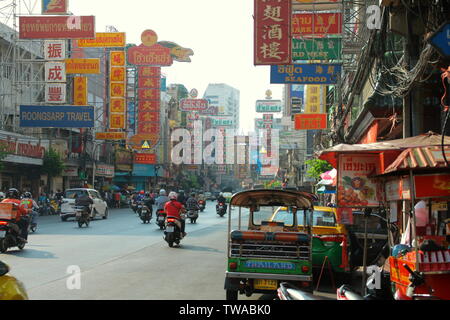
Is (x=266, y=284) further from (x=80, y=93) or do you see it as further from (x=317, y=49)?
(x=80, y=93)

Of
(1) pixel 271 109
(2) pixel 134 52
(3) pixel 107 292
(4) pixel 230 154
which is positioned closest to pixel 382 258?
(3) pixel 107 292

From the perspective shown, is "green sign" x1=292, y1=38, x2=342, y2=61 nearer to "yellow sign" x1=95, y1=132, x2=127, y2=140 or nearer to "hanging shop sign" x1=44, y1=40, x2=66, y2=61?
"hanging shop sign" x1=44, y1=40, x2=66, y2=61

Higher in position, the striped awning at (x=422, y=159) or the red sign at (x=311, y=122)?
the red sign at (x=311, y=122)

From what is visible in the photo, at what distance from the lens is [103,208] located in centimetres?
3080

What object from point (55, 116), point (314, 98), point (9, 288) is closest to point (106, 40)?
point (55, 116)

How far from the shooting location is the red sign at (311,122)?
95.6 ft

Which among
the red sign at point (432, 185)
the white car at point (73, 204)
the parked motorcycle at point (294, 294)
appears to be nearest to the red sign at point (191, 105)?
the white car at point (73, 204)

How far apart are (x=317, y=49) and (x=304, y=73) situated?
104 centimetres

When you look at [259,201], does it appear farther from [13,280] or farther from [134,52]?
A: [134,52]

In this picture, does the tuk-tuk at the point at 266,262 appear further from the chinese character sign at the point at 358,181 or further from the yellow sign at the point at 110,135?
the yellow sign at the point at 110,135

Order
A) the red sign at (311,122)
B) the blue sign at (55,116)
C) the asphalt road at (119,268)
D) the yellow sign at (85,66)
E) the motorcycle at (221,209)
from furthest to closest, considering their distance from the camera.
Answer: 1. the motorcycle at (221,209)
2. the yellow sign at (85,66)
3. the blue sign at (55,116)
4. the red sign at (311,122)
5. the asphalt road at (119,268)

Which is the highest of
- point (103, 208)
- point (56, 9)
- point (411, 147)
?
point (56, 9)

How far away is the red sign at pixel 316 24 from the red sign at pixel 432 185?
42.4 feet
